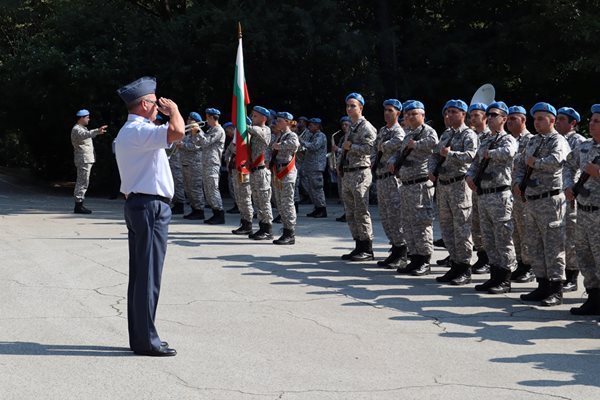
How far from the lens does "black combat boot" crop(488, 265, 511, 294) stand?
31.4 ft

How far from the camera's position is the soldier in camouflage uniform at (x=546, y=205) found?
29.2 ft

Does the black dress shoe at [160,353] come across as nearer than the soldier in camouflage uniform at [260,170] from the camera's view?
Yes

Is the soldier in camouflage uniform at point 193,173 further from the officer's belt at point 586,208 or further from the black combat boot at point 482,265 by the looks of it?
the officer's belt at point 586,208

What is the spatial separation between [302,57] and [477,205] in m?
12.7

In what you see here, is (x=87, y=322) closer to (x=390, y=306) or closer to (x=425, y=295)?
(x=390, y=306)

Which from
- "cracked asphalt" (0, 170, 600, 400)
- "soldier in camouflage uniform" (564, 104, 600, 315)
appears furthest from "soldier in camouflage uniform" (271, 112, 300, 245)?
"soldier in camouflage uniform" (564, 104, 600, 315)

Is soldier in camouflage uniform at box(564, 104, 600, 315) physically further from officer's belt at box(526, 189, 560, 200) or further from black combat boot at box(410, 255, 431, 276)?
black combat boot at box(410, 255, 431, 276)

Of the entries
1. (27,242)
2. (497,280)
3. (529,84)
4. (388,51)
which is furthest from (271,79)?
(497,280)

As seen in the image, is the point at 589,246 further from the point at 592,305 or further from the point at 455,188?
the point at 455,188

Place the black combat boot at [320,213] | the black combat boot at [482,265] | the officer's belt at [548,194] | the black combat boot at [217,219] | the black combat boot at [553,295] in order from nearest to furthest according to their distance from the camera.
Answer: the black combat boot at [553,295] < the officer's belt at [548,194] < the black combat boot at [482,265] < the black combat boot at [217,219] < the black combat boot at [320,213]

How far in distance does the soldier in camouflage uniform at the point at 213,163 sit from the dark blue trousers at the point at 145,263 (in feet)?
30.9

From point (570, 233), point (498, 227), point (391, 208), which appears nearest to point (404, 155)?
point (391, 208)

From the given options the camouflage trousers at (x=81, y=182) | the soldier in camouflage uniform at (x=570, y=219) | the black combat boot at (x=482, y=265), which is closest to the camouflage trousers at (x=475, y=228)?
the black combat boot at (x=482, y=265)

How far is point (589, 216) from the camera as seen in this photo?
27.2 ft
